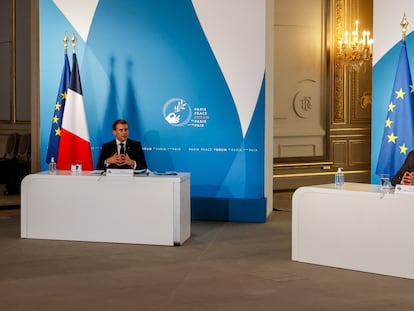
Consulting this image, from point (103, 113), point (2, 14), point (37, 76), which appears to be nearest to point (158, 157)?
point (103, 113)

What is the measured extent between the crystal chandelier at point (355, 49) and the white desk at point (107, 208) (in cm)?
540

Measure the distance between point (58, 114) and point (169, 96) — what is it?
53.3 inches

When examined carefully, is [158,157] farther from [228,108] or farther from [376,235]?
[376,235]

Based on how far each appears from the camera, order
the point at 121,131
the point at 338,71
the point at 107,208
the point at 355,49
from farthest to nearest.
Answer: the point at 338,71
the point at 355,49
the point at 121,131
the point at 107,208

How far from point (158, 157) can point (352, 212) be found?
139 inches

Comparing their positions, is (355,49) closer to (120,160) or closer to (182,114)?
(182,114)

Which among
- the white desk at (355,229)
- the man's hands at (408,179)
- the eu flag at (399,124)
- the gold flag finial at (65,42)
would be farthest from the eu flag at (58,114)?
the man's hands at (408,179)

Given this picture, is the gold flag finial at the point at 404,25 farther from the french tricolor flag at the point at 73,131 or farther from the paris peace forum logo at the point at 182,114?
the french tricolor flag at the point at 73,131

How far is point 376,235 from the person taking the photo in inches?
252

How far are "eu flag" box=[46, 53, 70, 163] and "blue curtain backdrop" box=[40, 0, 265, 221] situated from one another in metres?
0.38

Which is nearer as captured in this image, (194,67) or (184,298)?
(184,298)

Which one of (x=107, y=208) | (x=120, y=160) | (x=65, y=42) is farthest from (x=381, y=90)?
(x=65, y=42)

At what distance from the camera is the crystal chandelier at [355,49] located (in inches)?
488

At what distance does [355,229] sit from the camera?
6.52 metres
